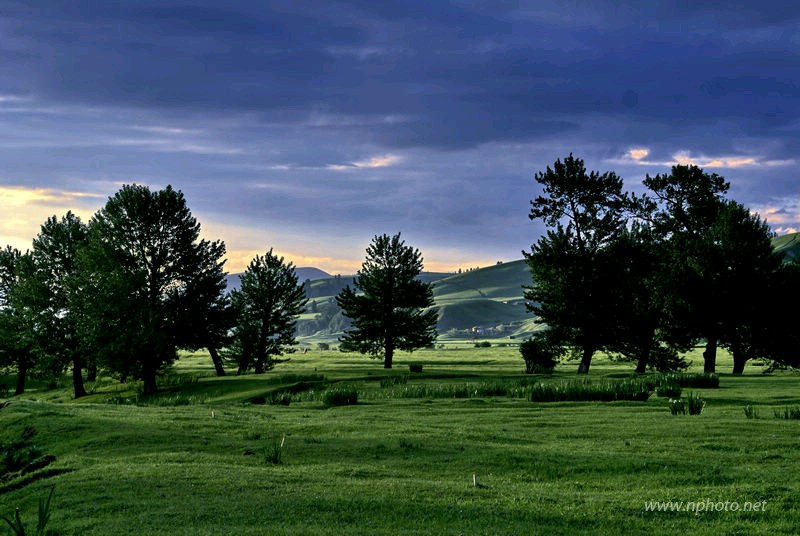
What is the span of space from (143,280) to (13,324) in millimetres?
21218

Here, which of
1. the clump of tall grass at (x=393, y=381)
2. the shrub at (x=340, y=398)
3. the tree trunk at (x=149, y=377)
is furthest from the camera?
the tree trunk at (x=149, y=377)

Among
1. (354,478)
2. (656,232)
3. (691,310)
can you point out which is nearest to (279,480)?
(354,478)

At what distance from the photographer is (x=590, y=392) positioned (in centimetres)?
3897

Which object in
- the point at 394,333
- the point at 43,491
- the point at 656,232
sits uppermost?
the point at 656,232

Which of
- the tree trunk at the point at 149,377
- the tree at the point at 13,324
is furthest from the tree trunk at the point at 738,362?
the tree at the point at 13,324

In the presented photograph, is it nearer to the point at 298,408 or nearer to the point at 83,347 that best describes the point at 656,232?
the point at 298,408

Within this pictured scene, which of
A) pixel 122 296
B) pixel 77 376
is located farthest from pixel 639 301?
pixel 77 376

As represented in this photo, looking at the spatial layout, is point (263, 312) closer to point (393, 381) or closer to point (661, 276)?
point (393, 381)

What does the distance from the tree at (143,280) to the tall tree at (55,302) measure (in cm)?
453

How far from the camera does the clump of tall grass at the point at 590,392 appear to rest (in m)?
38.4

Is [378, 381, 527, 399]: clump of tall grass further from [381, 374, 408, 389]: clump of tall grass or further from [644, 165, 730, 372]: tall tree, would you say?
[644, 165, 730, 372]: tall tree

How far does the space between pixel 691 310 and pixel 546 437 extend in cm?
3992

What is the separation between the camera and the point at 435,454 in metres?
21.2

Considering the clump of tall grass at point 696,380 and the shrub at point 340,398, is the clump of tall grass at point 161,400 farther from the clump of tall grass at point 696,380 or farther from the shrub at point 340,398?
the clump of tall grass at point 696,380
